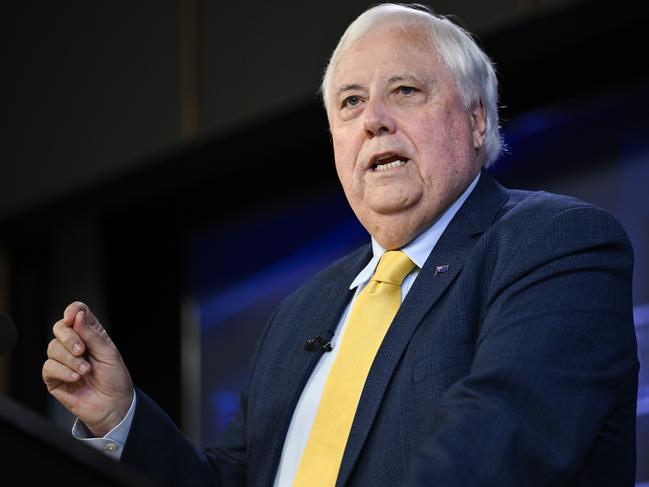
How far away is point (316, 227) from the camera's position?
12.5ft

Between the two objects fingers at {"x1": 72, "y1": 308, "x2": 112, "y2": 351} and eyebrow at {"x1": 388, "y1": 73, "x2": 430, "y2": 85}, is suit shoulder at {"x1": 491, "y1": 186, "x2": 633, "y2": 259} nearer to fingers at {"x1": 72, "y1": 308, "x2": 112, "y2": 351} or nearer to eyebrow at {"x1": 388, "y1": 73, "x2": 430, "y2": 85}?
eyebrow at {"x1": 388, "y1": 73, "x2": 430, "y2": 85}

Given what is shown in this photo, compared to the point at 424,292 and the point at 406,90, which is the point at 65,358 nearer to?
the point at 424,292

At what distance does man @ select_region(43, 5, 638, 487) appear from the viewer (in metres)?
1.39

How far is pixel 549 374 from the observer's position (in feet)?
4.60

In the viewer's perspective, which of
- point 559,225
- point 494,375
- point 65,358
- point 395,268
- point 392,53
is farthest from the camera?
point 392,53

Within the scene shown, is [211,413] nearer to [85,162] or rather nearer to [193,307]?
[193,307]

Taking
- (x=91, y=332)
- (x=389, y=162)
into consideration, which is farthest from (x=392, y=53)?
(x=91, y=332)

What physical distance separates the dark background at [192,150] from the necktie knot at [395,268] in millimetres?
1202

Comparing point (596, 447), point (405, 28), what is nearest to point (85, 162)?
point (405, 28)

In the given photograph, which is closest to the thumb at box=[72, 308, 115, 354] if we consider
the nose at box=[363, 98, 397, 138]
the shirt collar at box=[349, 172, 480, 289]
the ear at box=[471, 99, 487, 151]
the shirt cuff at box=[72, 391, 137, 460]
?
the shirt cuff at box=[72, 391, 137, 460]

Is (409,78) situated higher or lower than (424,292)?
higher

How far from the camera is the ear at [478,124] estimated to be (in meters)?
2.02

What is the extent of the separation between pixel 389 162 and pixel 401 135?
56 millimetres

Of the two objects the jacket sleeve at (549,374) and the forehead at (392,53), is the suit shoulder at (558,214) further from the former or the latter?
the forehead at (392,53)
